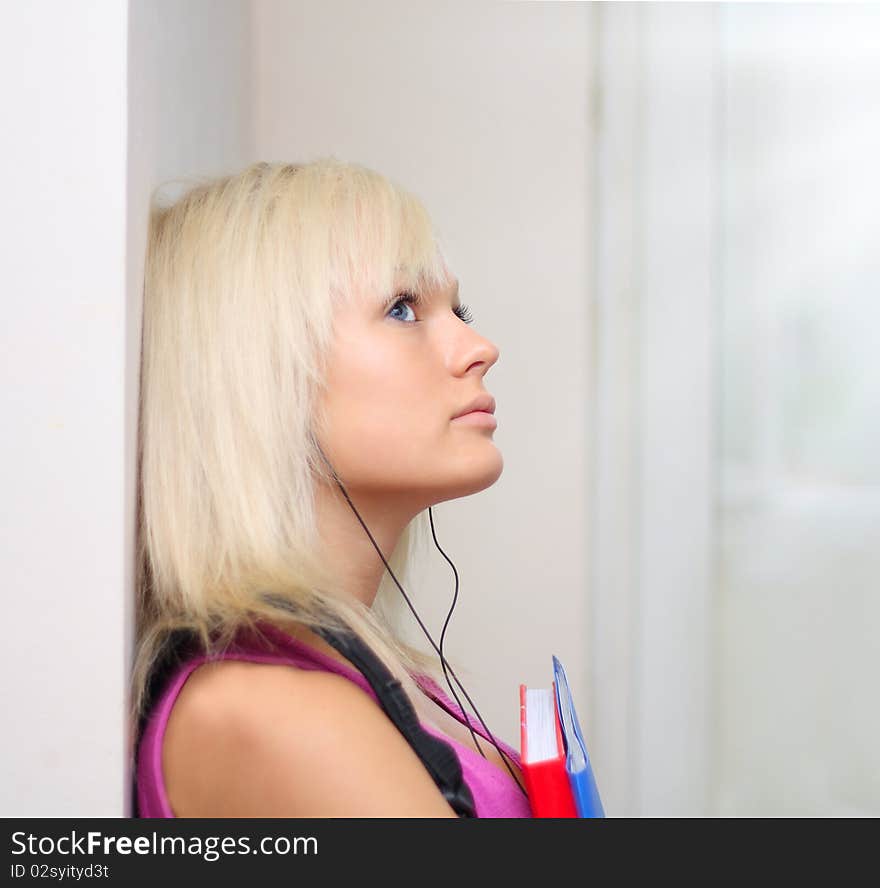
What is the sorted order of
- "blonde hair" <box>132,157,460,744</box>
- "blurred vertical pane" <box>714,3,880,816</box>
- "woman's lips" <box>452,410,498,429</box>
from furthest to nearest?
"blurred vertical pane" <box>714,3,880,816</box>
"woman's lips" <box>452,410,498,429</box>
"blonde hair" <box>132,157,460,744</box>

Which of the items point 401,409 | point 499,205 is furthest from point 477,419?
point 499,205

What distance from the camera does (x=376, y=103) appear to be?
63.7 inches

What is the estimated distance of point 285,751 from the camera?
59 cm

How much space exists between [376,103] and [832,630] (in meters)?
1.21

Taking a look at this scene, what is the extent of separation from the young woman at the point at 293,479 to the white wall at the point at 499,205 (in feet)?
2.37

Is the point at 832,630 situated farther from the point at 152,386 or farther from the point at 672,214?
the point at 152,386

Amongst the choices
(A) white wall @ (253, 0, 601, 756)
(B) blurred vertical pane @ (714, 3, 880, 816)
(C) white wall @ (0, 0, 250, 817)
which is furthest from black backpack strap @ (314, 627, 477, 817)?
(B) blurred vertical pane @ (714, 3, 880, 816)

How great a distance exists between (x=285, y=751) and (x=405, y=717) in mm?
105

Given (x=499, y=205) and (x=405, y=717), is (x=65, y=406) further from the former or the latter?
(x=499, y=205)

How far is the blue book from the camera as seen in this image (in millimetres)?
718

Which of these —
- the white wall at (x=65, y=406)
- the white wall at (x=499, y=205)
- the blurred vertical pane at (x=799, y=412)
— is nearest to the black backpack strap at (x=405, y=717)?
the white wall at (x=65, y=406)

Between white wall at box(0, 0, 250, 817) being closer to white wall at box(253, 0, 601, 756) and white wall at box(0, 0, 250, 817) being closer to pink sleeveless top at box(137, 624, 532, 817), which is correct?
pink sleeveless top at box(137, 624, 532, 817)

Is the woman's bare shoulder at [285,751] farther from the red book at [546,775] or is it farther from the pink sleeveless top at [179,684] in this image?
the red book at [546,775]

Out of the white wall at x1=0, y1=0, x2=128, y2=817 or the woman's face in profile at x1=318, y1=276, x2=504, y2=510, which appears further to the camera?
the woman's face in profile at x1=318, y1=276, x2=504, y2=510
